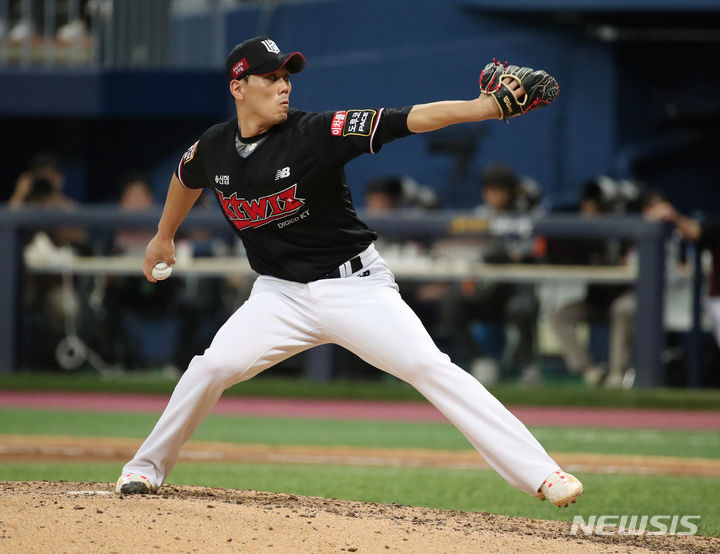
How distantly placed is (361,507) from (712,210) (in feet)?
39.1

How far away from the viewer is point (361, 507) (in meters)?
4.69

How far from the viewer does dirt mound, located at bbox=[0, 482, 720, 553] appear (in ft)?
12.5

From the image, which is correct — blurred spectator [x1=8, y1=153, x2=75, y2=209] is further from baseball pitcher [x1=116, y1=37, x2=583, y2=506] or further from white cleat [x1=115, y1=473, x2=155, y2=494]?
white cleat [x1=115, y1=473, x2=155, y2=494]

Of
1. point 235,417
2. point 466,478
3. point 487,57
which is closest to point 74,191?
point 487,57

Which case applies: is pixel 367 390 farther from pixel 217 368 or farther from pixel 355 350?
pixel 217 368

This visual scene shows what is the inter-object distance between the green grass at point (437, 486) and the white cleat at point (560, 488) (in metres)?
1.09

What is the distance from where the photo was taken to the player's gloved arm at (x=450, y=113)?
13.7 ft

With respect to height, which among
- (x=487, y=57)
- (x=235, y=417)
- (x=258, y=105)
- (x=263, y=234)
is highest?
(x=487, y=57)

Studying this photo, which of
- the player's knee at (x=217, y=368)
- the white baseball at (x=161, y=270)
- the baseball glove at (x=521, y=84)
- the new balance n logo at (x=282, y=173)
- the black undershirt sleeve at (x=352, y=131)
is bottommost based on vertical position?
the player's knee at (x=217, y=368)

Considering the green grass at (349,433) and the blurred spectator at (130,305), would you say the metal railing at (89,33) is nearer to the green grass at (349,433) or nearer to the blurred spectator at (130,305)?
the blurred spectator at (130,305)

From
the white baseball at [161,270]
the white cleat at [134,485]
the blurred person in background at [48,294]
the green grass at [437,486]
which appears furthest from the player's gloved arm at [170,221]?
the blurred person in background at [48,294]

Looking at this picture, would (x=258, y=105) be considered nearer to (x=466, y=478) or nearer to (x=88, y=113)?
(x=466, y=478)

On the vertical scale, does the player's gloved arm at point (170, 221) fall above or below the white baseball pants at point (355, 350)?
above
